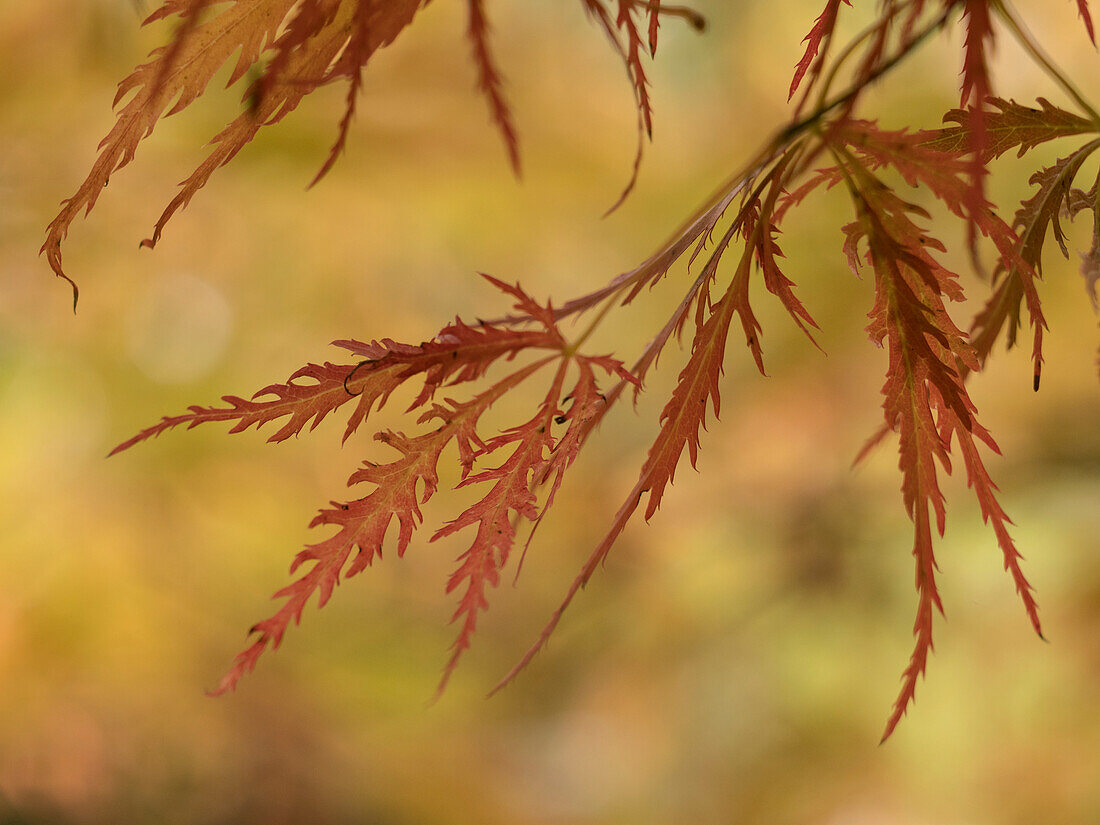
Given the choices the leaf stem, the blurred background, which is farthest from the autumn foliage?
the blurred background

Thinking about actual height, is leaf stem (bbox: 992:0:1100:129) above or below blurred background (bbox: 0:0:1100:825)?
above

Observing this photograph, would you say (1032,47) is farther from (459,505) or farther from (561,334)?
(459,505)

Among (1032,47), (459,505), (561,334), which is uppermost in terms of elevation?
(1032,47)

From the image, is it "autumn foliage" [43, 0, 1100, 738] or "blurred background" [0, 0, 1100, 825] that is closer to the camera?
"autumn foliage" [43, 0, 1100, 738]

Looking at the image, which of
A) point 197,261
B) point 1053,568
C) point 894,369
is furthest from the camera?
point 197,261

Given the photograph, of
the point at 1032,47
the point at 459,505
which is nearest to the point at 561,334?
the point at 1032,47

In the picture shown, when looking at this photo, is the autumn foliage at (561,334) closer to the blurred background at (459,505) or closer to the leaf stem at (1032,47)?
the leaf stem at (1032,47)

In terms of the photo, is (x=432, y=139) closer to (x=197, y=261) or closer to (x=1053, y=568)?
(x=197, y=261)

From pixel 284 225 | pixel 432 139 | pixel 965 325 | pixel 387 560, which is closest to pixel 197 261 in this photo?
pixel 284 225

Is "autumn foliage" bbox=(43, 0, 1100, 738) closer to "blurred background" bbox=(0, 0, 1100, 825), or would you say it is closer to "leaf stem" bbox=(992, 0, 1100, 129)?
"leaf stem" bbox=(992, 0, 1100, 129)
